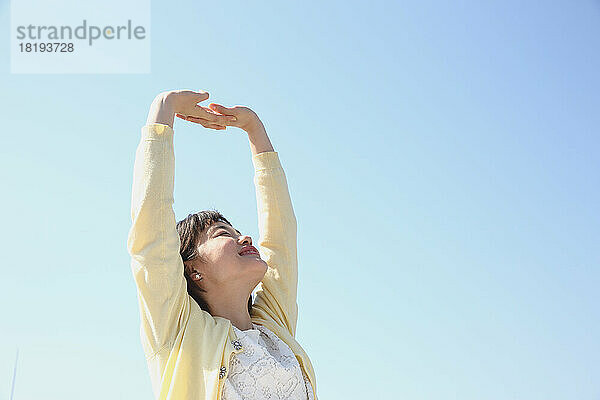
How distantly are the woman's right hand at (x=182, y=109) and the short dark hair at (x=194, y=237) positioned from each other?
1.03ft

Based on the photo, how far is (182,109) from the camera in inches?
87.8

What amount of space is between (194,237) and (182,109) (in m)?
0.42

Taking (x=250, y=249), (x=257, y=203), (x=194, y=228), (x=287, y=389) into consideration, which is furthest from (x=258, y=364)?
(x=257, y=203)

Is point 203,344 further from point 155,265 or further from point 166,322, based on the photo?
point 155,265

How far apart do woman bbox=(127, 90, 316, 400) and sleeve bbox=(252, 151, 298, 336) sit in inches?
0.9

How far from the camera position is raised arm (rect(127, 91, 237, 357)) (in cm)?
196

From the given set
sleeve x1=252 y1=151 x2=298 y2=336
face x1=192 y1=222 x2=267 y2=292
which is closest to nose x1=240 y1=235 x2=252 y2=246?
face x1=192 y1=222 x2=267 y2=292

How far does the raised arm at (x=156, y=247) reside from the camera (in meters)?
1.96

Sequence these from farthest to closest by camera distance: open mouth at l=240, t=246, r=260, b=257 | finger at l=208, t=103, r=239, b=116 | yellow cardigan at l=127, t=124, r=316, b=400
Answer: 1. finger at l=208, t=103, r=239, b=116
2. open mouth at l=240, t=246, r=260, b=257
3. yellow cardigan at l=127, t=124, r=316, b=400

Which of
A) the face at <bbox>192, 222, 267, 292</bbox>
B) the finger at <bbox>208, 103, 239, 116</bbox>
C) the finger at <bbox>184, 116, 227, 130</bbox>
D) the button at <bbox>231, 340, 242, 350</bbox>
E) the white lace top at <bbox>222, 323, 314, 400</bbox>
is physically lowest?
the white lace top at <bbox>222, 323, 314, 400</bbox>

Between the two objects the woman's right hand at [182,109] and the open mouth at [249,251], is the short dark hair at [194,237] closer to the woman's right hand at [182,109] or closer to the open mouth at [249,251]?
the open mouth at [249,251]

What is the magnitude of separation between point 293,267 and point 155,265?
69 cm

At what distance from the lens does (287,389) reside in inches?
80.6

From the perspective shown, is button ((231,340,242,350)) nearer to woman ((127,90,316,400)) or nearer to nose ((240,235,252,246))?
woman ((127,90,316,400))
